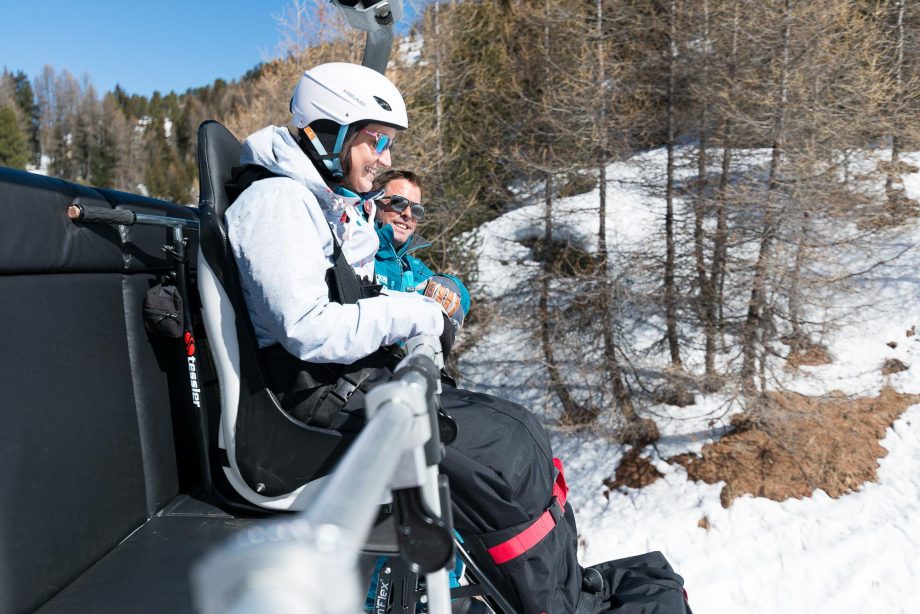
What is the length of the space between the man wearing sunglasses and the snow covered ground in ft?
15.5

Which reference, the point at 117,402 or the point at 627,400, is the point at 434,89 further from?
the point at 117,402

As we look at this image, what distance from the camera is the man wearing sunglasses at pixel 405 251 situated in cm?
277

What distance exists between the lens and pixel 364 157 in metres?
2.12

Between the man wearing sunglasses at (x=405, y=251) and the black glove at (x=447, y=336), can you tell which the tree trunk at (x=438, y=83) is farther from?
the black glove at (x=447, y=336)

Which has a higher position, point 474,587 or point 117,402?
point 117,402

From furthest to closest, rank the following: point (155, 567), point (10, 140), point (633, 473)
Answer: point (10, 140) < point (633, 473) < point (155, 567)

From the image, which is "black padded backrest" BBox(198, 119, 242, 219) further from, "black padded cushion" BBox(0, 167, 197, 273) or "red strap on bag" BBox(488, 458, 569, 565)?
"red strap on bag" BBox(488, 458, 569, 565)

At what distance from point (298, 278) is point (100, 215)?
0.73 m

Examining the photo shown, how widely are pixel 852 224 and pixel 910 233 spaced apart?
3664 millimetres

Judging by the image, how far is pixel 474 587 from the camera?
195 cm

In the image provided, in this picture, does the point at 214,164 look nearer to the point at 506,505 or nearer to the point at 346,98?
the point at 346,98

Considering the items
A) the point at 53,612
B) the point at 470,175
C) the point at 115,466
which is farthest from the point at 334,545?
the point at 470,175

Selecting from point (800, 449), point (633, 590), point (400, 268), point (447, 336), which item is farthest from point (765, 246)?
point (447, 336)

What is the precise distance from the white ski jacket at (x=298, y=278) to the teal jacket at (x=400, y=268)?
0.98 meters
